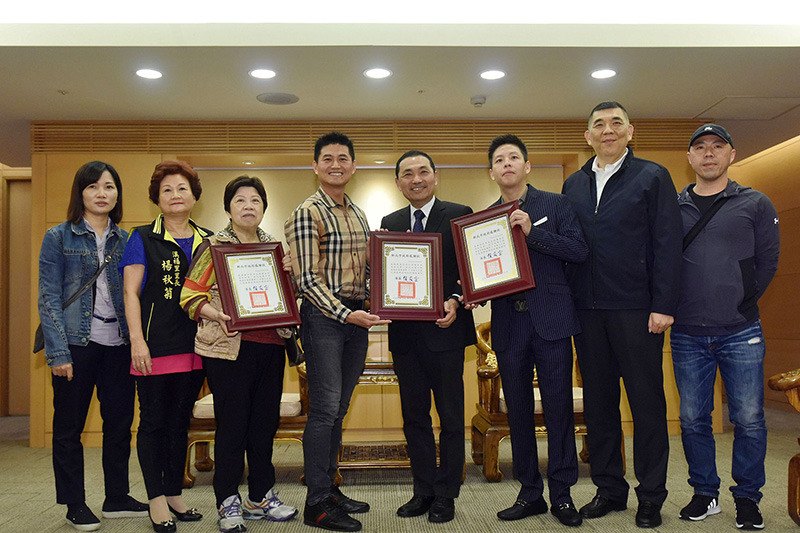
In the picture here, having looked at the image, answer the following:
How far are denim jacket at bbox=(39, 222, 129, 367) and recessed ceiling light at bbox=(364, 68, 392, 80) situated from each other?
2.28 meters

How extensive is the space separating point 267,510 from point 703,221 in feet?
8.18

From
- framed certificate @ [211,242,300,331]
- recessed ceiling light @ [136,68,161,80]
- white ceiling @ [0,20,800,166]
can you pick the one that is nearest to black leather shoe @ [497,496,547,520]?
framed certificate @ [211,242,300,331]

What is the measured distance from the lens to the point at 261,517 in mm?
3082

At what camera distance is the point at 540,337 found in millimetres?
2891

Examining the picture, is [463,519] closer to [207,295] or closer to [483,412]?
[483,412]

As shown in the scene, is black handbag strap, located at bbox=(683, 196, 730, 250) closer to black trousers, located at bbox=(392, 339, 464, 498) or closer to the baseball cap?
the baseball cap

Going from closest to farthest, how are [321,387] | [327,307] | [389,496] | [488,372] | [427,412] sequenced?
[327,307], [321,387], [427,412], [389,496], [488,372]

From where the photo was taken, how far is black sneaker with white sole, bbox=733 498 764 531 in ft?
9.34

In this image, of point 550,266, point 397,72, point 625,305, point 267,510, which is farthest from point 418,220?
point 397,72

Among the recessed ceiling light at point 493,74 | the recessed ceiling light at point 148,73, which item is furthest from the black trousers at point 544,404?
the recessed ceiling light at point 148,73

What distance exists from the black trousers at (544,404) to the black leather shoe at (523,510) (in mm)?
28

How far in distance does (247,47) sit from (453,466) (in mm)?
2923

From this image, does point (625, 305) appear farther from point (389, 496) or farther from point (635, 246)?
point (389, 496)
